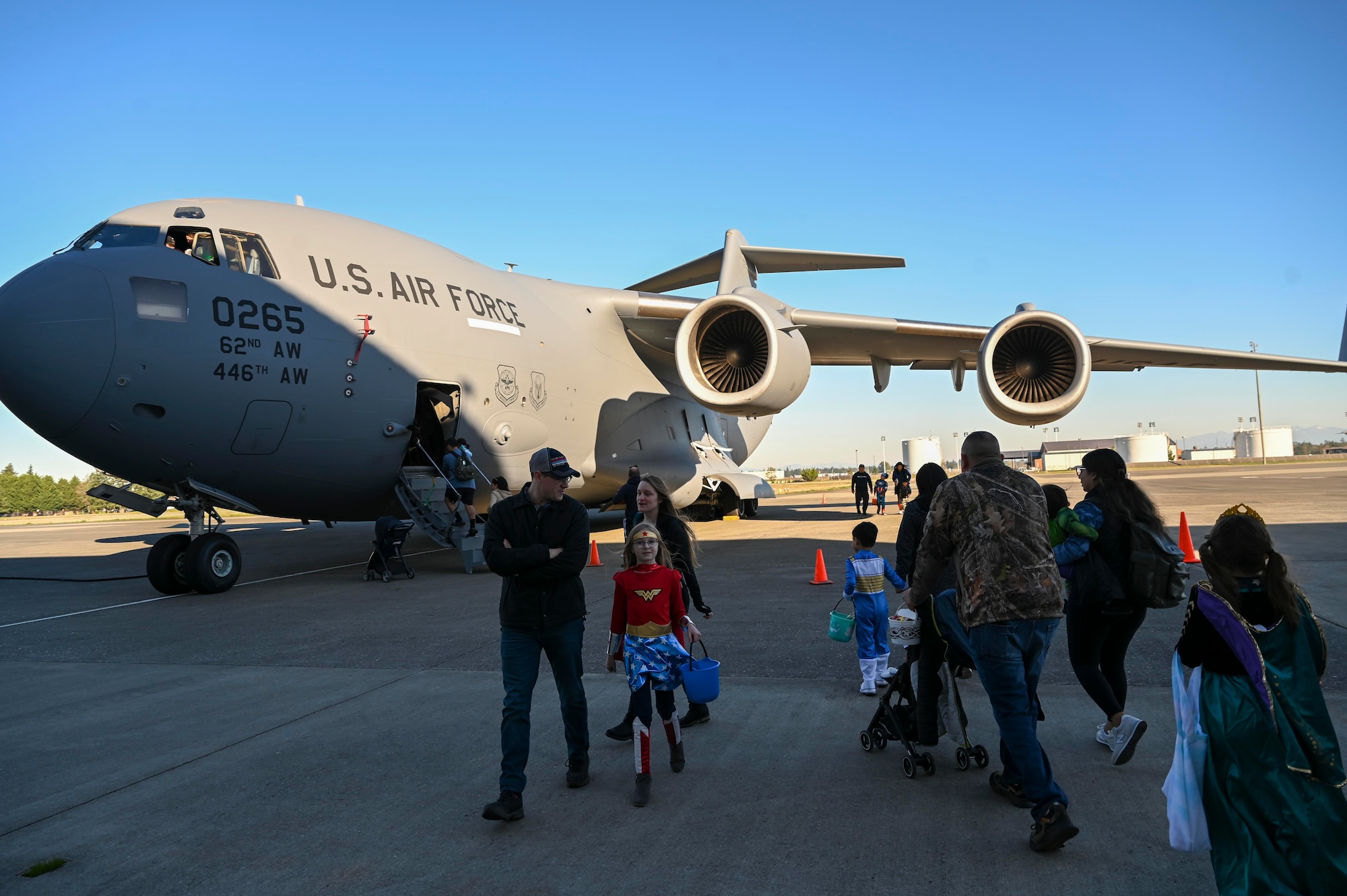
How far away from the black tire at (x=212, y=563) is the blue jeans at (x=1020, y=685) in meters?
9.50

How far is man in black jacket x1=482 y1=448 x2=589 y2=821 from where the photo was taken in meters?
3.48

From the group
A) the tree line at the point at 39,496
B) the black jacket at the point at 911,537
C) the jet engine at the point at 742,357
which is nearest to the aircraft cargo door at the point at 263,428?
the jet engine at the point at 742,357

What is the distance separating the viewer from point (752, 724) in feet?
14.4

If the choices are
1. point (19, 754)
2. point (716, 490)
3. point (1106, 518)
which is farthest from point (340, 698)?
point (716, 490)

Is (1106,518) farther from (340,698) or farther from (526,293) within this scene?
(526,293)

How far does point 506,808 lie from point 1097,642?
276 cm

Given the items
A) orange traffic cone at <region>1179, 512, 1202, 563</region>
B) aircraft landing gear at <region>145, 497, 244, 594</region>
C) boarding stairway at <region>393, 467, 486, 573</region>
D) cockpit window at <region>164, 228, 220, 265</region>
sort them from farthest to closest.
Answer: boarding stairway at <region>393, 467, 486, 573</region>, aircraft landing gear at <region>145, 497, 244, 594</region>, orange traffic cone at <region>1179, 512, 1202, 563</region>, cockpit window at <region>164, 228, 220, 265</region>

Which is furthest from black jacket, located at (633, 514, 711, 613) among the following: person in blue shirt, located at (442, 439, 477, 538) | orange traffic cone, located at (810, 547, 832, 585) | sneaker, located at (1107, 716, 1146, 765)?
person in blue shirt, located at (442, 439, 477, 538)

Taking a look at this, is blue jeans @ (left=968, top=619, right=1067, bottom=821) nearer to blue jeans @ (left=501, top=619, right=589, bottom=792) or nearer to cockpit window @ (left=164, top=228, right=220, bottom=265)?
blue jeans @ (left=501, top=619, right=589, bottom=792)

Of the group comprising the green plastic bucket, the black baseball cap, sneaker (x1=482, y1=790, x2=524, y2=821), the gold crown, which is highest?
the black baseball cap

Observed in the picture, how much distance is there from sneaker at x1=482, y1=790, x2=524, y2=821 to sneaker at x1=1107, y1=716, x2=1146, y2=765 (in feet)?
8.49

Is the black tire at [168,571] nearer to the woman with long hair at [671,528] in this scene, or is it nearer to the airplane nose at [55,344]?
the airplane nose at [55,344]

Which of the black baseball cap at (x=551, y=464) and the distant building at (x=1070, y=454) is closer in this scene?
the black baseball cap at (x=551, y=464)

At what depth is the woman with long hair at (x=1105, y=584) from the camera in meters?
3.70
